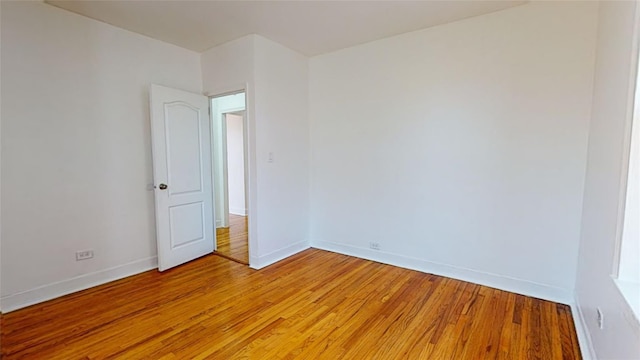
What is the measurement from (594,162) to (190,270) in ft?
12.6

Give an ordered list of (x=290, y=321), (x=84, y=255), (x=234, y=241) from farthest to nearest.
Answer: (x=234, y=241) → (x=84, y=255) → (x=290, y=321)

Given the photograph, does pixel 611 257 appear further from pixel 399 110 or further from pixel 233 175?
pixel 233 175

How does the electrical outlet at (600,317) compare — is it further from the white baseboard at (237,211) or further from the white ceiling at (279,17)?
the white baseboard at (237,211)

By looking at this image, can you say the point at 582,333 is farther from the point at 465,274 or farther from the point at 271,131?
the point at 271,131

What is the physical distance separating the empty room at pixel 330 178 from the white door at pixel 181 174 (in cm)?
2

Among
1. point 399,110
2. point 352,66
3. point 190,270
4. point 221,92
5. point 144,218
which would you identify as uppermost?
point 352,66

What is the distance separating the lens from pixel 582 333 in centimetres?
212

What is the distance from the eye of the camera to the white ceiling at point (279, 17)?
2629 mm

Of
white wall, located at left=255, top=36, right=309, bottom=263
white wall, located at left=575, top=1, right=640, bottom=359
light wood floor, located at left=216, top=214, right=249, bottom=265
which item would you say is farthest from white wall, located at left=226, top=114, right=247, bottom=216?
white wall, located at left=575, top=1, right=640, bottom=359

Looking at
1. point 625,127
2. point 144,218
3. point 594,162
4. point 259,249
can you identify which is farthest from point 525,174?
point 144,218

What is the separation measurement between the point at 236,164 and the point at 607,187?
6046mm

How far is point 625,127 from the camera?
153 centimetres

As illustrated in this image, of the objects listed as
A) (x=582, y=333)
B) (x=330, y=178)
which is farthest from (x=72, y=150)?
(x=582, y=333)

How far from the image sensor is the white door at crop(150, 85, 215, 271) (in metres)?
3.28
